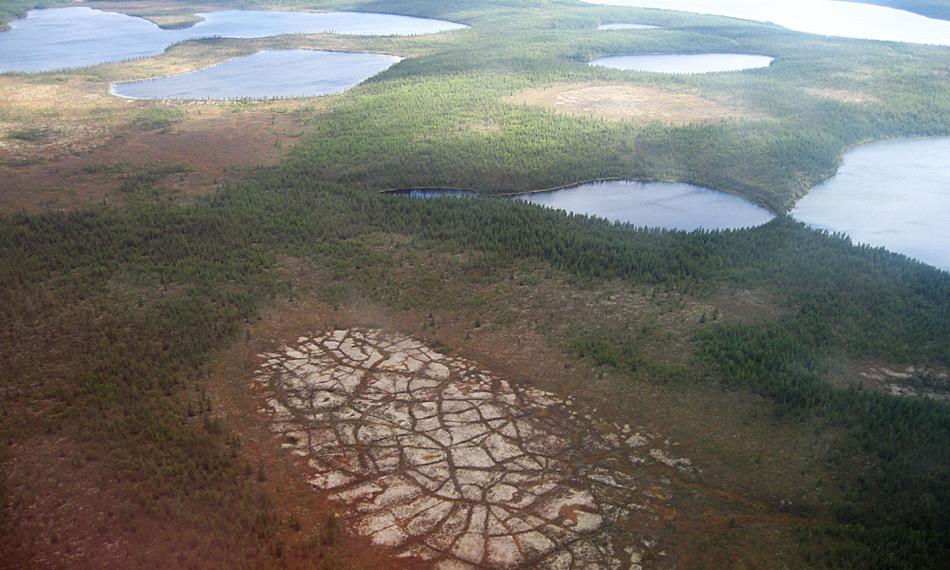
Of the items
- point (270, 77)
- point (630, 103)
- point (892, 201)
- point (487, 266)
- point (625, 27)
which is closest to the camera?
point (487, 266)

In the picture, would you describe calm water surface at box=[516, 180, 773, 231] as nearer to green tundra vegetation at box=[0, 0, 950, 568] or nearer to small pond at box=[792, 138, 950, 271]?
green tundra vegetation at box=[0, 0, 950, 568]

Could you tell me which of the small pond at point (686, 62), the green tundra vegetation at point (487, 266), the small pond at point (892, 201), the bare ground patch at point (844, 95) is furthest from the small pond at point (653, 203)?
the small pond at point (686, 62)

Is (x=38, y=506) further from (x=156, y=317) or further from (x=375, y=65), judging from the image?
(x=375, y=65)

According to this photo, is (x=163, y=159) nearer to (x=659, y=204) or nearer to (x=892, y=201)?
(x=659, y=204)

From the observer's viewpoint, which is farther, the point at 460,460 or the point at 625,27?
the point at 625,27

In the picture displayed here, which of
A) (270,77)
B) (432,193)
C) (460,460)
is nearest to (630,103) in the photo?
(432,193)

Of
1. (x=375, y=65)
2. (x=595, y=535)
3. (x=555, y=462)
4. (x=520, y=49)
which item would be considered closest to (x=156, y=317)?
(x=555, y=462)
